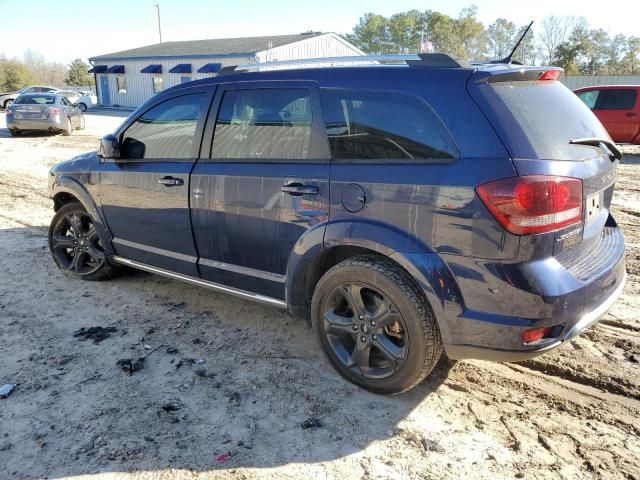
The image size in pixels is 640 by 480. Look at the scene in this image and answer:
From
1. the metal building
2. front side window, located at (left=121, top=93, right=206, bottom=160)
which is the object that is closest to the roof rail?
front side window, located at (left=121, top=93, right=206, bottom=160)

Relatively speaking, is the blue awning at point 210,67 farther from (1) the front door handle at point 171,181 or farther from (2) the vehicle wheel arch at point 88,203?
(1) the front door handle at point 171,181

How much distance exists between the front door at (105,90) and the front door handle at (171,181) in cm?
3924

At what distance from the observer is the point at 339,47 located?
120ft

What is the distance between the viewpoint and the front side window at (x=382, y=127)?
2.76m

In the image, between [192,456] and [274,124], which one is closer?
[192,456]

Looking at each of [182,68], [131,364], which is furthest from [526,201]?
[182,68]

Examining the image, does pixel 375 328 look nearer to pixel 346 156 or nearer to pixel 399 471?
pixel 399 471

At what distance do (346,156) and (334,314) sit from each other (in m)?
0.97

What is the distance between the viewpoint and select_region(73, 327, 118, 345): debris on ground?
387 cm

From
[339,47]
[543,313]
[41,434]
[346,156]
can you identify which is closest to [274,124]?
[346,156]

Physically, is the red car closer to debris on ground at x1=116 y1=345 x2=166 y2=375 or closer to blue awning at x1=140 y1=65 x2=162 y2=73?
debris on ground at x1=116 y1=345 x2=166 y2=375

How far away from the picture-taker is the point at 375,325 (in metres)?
3.03

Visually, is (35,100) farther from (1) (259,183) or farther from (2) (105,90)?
(2) (105,90)

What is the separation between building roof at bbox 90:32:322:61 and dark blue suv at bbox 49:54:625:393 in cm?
2851
